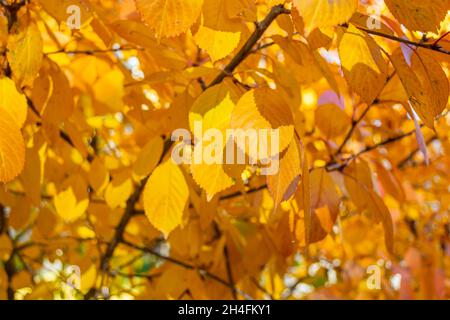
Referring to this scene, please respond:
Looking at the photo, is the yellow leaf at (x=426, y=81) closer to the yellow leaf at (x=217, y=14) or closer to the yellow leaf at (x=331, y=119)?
the yellow leaf at (x=217, y=14)

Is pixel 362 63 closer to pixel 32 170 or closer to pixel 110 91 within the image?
pixel 32 170

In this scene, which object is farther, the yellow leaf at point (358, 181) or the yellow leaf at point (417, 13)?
the yellow leaf at point (358, 181)

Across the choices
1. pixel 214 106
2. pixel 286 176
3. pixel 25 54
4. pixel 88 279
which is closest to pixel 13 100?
pixel 25 54

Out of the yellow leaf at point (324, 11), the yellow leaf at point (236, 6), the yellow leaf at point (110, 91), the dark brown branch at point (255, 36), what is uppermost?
the yellow leaf at point (110, 91)

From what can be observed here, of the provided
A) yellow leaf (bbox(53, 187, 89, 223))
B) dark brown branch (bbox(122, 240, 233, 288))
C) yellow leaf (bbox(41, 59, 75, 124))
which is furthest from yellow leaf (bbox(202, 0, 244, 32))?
dark brown branch (bbox(122, 240, 233, 288))

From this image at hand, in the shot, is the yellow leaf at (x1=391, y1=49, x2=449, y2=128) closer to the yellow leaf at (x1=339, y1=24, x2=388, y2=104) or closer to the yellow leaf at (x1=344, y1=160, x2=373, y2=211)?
the yellow leaf at (x1=339, y1=24, x2=388, y2=104)

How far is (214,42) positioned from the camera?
2.24 feet

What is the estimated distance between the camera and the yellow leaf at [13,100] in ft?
2.51

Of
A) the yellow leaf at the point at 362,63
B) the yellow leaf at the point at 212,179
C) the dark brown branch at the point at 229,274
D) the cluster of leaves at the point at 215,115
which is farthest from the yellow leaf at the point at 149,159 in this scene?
the dark brown branch at the point at 229,274

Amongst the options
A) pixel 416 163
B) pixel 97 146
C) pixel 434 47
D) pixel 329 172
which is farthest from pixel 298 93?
pixel 416 163

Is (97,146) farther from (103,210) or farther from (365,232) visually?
(365,232)

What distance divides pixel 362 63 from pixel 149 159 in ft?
1.24

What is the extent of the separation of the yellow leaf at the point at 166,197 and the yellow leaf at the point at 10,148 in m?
0.21
